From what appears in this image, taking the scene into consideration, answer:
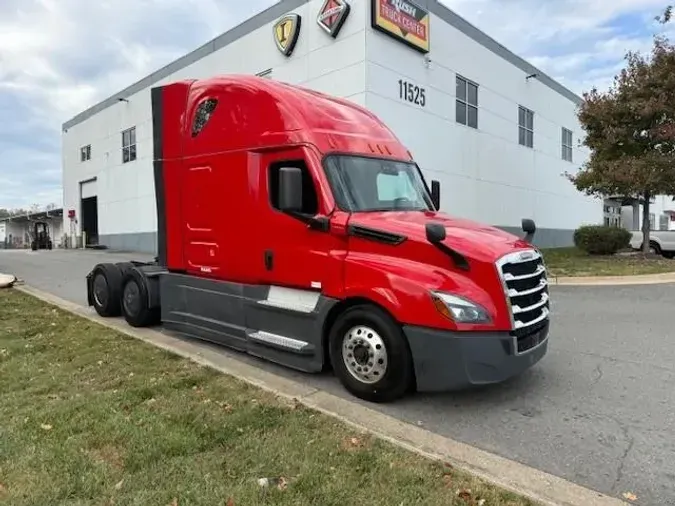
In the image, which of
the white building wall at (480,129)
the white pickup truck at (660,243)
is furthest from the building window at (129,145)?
the white pickup truck at (660,243)

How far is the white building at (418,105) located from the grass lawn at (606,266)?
5943 millimetres

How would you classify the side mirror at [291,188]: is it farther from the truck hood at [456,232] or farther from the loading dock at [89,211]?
the loading dock at [89,211]

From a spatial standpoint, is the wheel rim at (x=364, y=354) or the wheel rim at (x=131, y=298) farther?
the wheel rim at (x=131, y=298)

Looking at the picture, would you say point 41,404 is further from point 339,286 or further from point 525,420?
point 525,420

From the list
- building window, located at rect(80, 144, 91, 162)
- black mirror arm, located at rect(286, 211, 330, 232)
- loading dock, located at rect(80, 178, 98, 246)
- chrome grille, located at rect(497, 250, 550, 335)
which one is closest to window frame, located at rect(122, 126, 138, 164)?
building window, located at rect(80, 144, 91, 162)

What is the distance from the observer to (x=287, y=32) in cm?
2091

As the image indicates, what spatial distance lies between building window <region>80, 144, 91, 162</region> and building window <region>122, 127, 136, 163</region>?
656 cm

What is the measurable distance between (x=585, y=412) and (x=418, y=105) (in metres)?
17.8

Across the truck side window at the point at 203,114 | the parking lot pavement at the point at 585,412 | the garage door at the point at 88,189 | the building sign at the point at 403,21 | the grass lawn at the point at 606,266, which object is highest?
the building sign at the point at 403,21

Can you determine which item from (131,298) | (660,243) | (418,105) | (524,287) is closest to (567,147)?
(660,243)

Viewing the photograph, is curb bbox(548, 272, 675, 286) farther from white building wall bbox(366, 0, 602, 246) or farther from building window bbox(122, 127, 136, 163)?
building window bbox(122, 127, 136, 163)

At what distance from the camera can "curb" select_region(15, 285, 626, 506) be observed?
334 cm

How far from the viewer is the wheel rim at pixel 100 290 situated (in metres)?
Result: 8.89

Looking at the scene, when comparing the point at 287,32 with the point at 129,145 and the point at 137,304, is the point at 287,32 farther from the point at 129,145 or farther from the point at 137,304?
the point at 129,145
